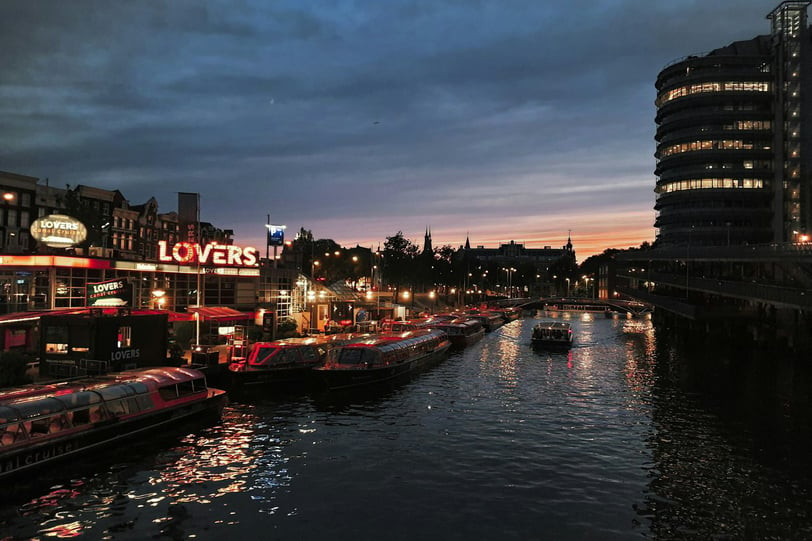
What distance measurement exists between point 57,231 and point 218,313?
1638cm

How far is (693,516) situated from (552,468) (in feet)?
23.1

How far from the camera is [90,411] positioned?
28.1 metres

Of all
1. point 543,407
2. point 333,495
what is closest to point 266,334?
point 543,407

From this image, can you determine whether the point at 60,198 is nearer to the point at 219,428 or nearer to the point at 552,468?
the point at 219,428

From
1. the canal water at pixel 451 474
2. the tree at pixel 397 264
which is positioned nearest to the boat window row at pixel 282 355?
the canal water at pixel 451 474

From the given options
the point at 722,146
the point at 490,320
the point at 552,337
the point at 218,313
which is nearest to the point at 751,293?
the point at 552,337

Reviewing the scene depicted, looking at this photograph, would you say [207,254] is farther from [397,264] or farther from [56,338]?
[397,264]

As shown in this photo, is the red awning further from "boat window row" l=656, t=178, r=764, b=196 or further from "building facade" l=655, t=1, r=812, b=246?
"boat window row" l=656, t=178, r=764, b=196

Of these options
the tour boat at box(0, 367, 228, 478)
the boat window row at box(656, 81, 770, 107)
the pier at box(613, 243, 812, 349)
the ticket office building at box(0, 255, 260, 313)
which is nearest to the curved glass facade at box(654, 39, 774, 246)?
the boat window row at box(656, 81, 770, 107)

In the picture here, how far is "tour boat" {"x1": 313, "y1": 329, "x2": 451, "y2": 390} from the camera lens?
150 ft

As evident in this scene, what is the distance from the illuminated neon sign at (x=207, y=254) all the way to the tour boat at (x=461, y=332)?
3311 cm

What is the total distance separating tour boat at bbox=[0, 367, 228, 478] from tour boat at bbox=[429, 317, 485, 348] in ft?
164

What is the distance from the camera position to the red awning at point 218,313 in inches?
2125

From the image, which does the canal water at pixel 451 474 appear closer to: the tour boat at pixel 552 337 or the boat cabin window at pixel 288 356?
the boat cabin window at pixel 288 356
